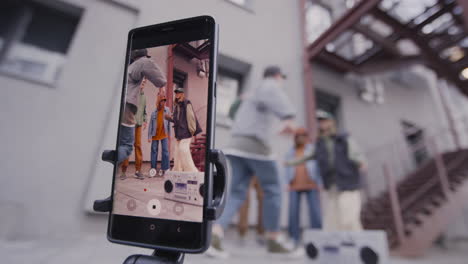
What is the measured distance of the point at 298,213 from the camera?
6.35 ft

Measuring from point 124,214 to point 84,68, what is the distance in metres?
0.85

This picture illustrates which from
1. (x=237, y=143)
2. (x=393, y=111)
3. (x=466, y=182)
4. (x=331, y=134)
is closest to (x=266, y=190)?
(x=237, y=143)

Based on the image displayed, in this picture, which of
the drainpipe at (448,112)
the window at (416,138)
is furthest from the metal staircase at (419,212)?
the drainpipe at (448,112)

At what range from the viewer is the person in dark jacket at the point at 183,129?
14.7 inches

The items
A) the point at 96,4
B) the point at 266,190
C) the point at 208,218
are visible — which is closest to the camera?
the point at 208,218

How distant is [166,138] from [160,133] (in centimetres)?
1

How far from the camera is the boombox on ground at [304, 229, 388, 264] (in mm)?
910

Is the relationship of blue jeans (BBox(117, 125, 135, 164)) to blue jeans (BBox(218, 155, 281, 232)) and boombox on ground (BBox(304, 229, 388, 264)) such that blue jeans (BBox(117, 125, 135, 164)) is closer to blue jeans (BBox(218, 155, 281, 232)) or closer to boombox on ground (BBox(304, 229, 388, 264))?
blue jeans (BBox(218, 155, 281, 232))

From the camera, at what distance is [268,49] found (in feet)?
2.86

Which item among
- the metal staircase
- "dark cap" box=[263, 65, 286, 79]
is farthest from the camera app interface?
the metal staircase

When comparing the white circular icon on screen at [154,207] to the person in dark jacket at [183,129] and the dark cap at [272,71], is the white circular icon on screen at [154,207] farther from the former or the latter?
the dark cap at [272,71]

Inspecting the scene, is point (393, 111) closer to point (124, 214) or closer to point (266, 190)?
point (266, 190)

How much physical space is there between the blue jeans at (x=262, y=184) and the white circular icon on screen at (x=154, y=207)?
693 millimetres

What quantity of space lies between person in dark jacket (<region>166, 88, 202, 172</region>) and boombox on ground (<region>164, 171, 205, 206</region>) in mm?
10
